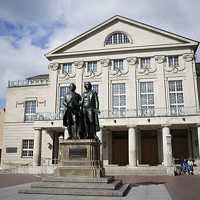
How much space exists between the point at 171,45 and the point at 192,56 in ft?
8.43

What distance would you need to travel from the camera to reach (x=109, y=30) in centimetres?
3009

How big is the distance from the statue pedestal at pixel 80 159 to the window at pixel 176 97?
17.6 meters

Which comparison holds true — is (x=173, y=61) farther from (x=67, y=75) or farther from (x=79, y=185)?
(x=79, y=185)

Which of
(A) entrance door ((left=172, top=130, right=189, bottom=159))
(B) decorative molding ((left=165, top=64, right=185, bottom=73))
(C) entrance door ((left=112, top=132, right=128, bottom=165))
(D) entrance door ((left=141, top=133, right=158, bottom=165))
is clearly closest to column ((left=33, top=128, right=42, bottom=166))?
(C) entrance door ((left=112, top=132, right=128, bottom=165))

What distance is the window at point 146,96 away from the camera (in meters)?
26.9

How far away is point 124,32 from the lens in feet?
96.9

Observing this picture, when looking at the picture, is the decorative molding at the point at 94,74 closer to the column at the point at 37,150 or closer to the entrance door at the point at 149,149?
the entrance door at the point at 149,149

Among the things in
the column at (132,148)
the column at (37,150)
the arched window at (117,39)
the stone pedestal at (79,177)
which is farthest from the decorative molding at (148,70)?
the stone pedestal at (79,177)

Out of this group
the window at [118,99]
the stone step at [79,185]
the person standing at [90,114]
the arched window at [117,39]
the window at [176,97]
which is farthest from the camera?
the arched window at [117,39]

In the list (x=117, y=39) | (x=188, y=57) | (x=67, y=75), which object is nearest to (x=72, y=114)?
(x=67, y=75)

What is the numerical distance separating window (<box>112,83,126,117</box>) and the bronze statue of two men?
15986 millimetres

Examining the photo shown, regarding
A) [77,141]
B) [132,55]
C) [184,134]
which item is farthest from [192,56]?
[77,141]

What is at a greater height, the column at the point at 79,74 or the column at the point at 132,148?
the column at the point at 79,74

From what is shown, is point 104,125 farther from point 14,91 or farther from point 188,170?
point 14,91
